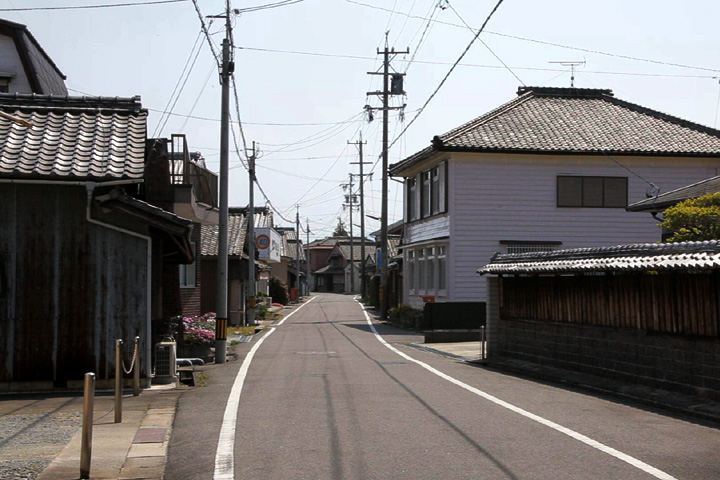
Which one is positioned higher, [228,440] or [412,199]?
[412,199]

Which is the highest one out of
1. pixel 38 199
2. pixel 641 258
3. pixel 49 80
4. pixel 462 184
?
pixel 49 80

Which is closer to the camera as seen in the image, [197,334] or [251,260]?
[197,334]

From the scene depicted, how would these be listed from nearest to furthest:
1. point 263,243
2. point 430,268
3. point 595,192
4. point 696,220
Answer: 1. point 696,220
2. point 595,192
3. point 430,268
4. point 263,243

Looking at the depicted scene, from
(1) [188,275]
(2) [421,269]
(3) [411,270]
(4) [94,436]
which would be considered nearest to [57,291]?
(4) [94,436]

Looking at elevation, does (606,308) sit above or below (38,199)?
below

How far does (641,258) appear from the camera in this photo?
1331 centimetres

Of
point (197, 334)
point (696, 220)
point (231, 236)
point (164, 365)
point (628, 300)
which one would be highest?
point (231, 236)

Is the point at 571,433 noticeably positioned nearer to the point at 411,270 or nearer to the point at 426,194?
the point at 426,194

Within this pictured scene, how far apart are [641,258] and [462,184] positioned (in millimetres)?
17467

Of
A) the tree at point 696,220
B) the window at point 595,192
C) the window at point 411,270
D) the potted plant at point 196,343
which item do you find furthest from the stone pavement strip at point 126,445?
the window at point 411,270

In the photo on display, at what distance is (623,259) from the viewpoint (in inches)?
545

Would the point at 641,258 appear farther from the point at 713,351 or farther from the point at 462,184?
the point at 462,184

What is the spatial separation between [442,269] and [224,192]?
1422cm

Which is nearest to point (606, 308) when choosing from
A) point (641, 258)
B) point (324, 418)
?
point (641, 258)
